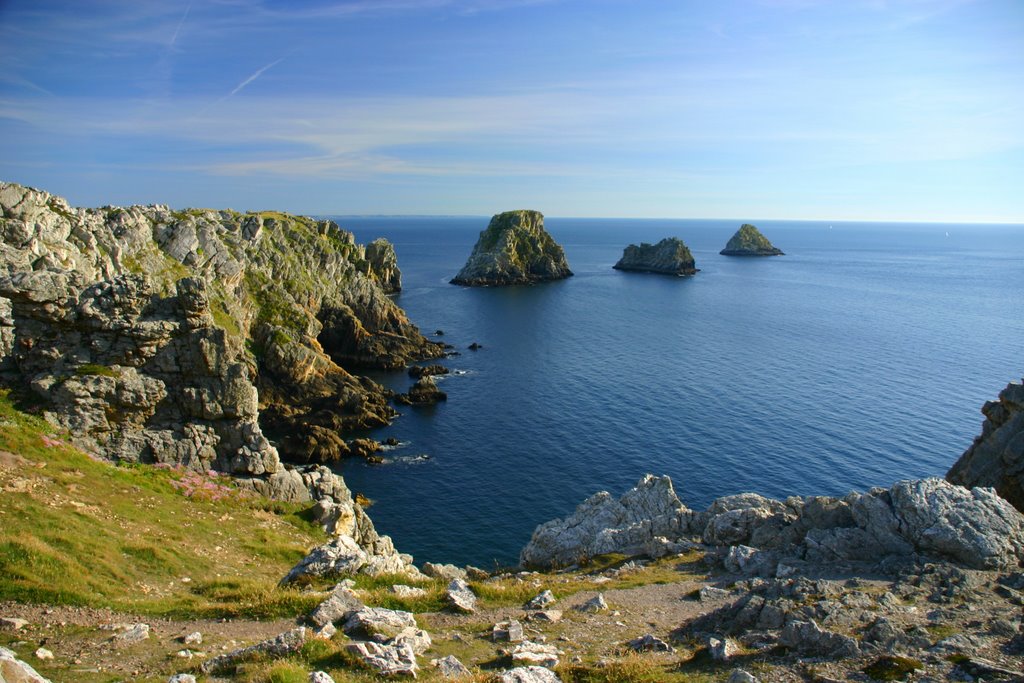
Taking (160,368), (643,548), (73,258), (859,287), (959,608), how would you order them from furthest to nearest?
(859,287)
(73,258)
(160,368)
(643,548)
(959,608)

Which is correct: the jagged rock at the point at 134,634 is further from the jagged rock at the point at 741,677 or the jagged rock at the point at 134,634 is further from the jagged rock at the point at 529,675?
the jagged rock at the point at 741,677

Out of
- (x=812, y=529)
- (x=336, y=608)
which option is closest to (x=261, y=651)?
(x=336, y=608)

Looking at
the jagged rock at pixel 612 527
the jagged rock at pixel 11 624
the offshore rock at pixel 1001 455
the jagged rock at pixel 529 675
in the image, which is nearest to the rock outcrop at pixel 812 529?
the jagged rock at pixel 612 527

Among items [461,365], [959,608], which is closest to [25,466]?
[959,608]

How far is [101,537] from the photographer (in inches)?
1061

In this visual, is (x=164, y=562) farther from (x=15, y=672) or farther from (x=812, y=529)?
(x=812, y=529)

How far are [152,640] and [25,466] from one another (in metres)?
17.3

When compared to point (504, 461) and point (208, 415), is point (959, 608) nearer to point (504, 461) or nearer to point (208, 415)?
point (208, 415)

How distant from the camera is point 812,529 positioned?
31219 millimetres

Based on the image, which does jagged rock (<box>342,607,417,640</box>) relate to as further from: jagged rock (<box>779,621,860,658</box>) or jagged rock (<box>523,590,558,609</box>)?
jagged rock (<box>779,621,860,658</box>)

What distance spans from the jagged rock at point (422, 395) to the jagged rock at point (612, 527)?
46.0 meters

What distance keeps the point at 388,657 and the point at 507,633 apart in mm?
4821

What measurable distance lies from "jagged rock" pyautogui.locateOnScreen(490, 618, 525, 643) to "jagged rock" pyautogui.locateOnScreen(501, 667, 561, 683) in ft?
12.1

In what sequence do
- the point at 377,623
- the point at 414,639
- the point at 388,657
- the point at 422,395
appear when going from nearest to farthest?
1. the point at 388,657
2. the point at 414,639
3. the point at 377,623
4. the point at 422,395
